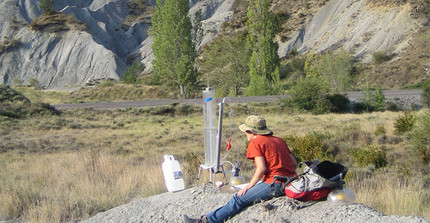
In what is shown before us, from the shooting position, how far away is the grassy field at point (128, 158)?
6.76 meters

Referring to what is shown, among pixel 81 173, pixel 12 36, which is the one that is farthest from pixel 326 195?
pixel 12 36

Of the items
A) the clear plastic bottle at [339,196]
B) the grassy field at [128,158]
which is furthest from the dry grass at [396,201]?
the clear plastic bottle at [339,196]

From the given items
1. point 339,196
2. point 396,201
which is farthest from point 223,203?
point 396,201

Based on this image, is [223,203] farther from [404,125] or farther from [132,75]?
[132,75]

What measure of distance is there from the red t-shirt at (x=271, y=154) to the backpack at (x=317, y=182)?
242 mm

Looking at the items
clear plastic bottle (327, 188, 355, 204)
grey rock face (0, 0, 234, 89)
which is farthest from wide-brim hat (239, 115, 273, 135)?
grey rock face (0, 0, 234, 89)

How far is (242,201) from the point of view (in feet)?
17.1

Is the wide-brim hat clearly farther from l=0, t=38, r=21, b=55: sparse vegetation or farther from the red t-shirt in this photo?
l=0, t=38, r=21, b=55: sparse vegetation

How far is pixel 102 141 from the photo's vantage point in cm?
2081

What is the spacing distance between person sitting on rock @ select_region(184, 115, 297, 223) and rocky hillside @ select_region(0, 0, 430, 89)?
4306cm

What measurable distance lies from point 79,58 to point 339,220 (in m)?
78.6

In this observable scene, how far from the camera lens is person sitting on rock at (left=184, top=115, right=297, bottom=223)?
5.10 m

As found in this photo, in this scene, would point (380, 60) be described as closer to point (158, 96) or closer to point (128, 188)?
point (158, 96)

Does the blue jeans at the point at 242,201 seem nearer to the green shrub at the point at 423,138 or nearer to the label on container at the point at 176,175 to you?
the label on container at the point at 176,175
